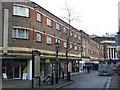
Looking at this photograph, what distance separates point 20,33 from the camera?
130 ft

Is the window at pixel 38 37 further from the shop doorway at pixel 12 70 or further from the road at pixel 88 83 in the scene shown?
the road at pixel 88 83

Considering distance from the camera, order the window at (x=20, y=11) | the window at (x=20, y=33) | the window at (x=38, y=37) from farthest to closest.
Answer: the window at (x=38, y=37) → the window at (x=20, y=11) → the window at (x=20, y=33)

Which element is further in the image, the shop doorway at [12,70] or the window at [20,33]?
the shop doorway at [12,70]

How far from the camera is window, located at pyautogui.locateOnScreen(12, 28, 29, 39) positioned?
39.0 meters

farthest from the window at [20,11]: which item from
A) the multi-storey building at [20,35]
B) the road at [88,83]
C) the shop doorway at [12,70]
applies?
the road at [88,83]

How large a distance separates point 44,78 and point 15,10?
1149cm

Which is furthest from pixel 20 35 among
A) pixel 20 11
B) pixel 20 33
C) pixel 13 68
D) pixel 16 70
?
pixel 16 70

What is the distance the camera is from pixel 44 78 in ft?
106

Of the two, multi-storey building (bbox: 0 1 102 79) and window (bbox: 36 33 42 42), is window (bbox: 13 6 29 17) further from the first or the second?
window (bbox: 36 33 42 42)

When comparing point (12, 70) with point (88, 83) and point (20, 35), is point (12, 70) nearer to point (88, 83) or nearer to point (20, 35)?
point (20, 35)

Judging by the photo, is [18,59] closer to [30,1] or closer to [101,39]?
[30,1]

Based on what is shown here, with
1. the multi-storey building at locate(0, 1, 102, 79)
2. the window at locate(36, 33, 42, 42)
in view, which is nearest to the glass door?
the multi-storey building at locate(0, 1, 102, 79)

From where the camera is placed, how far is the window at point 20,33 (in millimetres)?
39009

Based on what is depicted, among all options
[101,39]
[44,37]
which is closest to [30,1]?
[44,37]
